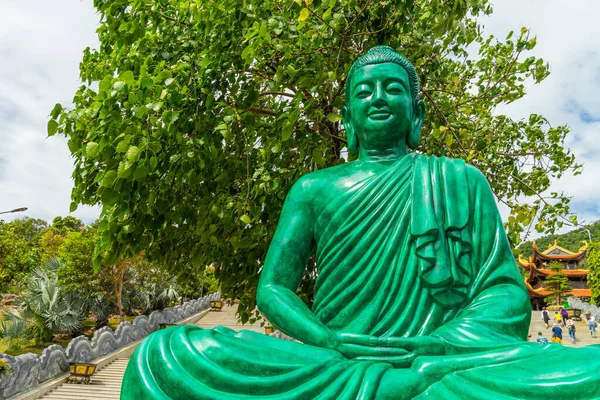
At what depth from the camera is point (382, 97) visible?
232 cm

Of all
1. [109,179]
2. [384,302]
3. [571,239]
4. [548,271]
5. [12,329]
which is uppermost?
[571,239]

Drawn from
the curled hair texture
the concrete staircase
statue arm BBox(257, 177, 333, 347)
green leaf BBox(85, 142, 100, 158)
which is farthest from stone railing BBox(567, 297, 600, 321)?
green leaf BBox(85, 142, 100, 158)

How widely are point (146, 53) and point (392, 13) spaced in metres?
2.35

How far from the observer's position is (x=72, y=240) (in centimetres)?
1944

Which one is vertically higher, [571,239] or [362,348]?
[571,239]

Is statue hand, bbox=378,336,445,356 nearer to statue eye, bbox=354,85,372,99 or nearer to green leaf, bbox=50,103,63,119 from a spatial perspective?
statue eye, bbox=354,85,372,99

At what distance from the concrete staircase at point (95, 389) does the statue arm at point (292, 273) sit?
976 centimetres

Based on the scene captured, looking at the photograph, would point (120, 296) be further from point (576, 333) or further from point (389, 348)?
point (389, 348)

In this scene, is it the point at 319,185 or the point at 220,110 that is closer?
the point at 319,185

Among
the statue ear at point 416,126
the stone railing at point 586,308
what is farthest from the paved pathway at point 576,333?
the statue ear at point 416,126

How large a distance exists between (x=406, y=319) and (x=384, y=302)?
115 mm

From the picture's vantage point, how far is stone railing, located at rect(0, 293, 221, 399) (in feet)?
31.7

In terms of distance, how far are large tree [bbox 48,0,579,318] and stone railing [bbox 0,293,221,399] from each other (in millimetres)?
6832

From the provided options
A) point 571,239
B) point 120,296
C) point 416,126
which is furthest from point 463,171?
point 571,239
